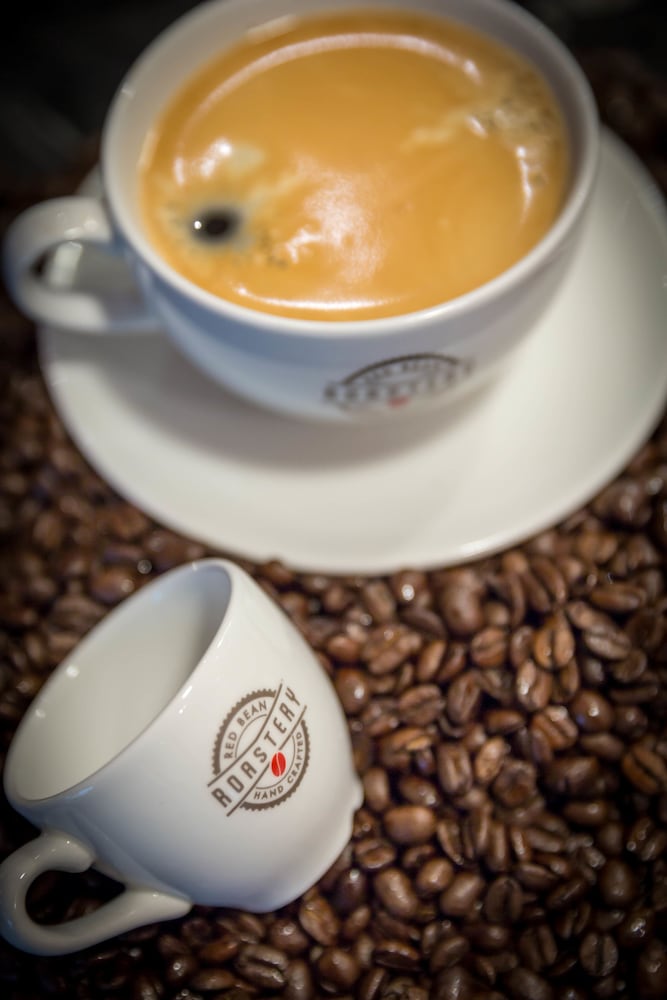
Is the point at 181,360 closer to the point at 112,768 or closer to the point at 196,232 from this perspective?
the point at 196,232

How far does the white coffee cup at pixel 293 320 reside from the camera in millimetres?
798

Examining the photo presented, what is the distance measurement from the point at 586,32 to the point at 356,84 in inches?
26.1

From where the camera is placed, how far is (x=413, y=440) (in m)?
1.00

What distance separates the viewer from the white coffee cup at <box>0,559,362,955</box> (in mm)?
664

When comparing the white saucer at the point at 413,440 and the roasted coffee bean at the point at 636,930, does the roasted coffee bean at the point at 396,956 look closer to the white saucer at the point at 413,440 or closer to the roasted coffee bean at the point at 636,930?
the roasted coffee bean at the point at 636,930

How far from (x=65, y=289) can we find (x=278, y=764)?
57 centimetres

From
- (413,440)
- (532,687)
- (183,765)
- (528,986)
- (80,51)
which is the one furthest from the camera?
(80,51)

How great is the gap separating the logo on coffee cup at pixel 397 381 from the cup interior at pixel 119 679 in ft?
0.67

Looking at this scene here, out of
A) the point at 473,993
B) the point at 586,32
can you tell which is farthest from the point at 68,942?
the point at 586,32

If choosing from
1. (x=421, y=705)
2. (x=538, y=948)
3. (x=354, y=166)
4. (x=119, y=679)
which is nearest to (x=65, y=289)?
(x=354, y=166)

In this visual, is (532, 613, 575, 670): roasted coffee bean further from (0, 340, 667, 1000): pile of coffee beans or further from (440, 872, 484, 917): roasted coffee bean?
(440, 872, 484, 917): roasted coffee bean

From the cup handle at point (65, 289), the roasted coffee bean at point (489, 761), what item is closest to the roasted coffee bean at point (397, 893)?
the roasted coffee bean at point (489, 761)

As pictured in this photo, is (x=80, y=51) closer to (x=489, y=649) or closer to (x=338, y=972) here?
(x=489, y=649)

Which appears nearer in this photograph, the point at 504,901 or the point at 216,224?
the point at 504,901
